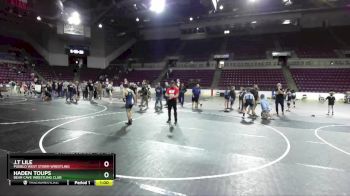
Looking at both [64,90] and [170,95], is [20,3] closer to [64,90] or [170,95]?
[64,90]

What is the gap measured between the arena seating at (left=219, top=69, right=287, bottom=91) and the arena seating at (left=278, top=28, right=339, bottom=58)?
5.93m

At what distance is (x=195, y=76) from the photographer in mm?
46844

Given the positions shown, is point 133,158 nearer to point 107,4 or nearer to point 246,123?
point 246,123

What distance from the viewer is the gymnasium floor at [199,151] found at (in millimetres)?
5965

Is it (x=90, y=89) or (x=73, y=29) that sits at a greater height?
(x=73, y=29)

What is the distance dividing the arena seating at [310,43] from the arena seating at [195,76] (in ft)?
44.9

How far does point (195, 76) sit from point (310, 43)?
20.2 m

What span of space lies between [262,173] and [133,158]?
3628 millimetres

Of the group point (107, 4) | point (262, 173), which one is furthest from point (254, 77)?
point (262, 173)

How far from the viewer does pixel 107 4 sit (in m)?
39.8

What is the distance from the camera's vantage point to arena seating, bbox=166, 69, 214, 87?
4478 centimetres

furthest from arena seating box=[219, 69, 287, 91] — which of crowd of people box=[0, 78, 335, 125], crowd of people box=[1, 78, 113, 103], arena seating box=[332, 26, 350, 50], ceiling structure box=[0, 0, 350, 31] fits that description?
crowd of people box=[1, 78, 113, 103]
